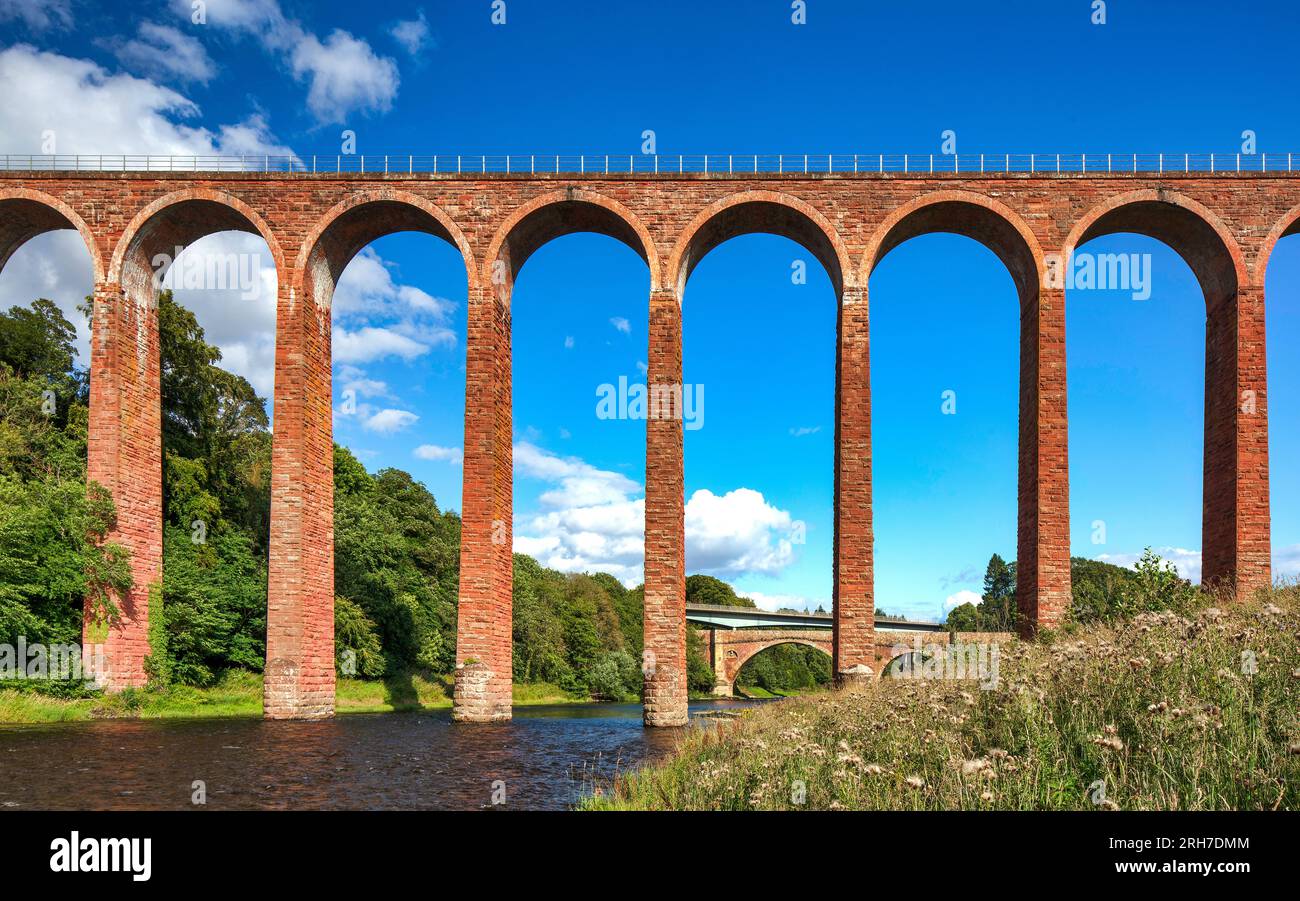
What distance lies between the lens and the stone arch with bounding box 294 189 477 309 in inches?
979

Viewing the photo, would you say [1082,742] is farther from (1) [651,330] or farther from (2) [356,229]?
(2) [356,229]

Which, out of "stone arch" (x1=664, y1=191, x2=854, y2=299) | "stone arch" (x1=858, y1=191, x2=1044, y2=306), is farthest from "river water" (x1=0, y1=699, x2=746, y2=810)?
"stone arch" (x1=858, y1=191, x2=1044, y2=306)

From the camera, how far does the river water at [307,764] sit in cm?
1109

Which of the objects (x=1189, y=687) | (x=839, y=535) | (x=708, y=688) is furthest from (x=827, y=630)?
(x=1189, y=687)

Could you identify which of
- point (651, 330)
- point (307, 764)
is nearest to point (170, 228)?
point (651, 330)

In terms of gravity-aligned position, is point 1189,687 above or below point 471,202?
below

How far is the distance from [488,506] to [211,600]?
36.7 feet

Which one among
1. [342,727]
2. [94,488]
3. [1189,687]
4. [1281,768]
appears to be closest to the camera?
[1281,768]

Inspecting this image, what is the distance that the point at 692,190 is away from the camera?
82.2ft

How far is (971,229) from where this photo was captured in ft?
85.5

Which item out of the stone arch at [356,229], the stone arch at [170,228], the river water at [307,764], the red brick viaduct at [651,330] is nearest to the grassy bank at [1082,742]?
the river water at [307,764]
